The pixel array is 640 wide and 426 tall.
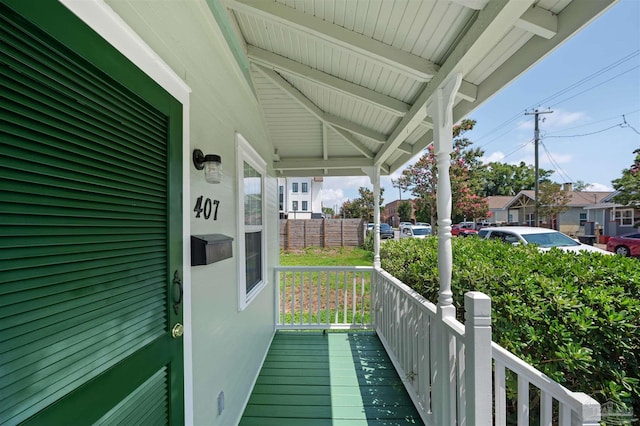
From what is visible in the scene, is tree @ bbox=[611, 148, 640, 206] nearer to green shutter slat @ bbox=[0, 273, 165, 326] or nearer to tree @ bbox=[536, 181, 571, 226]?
tree @ bbox=[536, 181, 571, 226]

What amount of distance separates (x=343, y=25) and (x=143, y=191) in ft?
5.51

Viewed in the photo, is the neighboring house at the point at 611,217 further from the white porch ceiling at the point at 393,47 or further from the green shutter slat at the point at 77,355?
the green shutter slat at the point at 77,355

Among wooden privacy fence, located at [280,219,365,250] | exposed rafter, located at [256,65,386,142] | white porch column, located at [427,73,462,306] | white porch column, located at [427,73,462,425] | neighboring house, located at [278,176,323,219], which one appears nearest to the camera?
white porch column, located at [427,73,462,425]

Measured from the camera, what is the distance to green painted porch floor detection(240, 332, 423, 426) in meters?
2.34

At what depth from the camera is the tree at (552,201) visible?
16.5 m

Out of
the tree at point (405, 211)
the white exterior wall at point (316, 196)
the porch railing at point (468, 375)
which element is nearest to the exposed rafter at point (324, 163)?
the porch railing at point (468, 375)

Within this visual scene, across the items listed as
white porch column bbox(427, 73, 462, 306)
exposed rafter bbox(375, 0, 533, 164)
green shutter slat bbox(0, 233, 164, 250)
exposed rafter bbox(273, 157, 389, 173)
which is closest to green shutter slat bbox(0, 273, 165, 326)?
green shutter slat bbox(0, 233, 164, 250)

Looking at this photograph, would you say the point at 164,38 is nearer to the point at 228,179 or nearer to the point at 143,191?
the point at 143,191

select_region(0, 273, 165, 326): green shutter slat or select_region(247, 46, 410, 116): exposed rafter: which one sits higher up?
select_region(247, 46, 410, 116): exposed rafter

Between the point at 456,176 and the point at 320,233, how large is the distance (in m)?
6.76

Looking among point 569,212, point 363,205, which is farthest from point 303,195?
point 569,212

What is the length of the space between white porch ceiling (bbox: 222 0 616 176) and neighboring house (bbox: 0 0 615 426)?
1 cm

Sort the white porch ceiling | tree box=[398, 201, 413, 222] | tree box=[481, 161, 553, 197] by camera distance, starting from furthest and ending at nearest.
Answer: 1. tree box=[481, 161, 553, 197]
2. tree box=[398, 201, 413, 222]
3. the white porch ceiling

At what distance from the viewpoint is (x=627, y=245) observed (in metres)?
10.3
